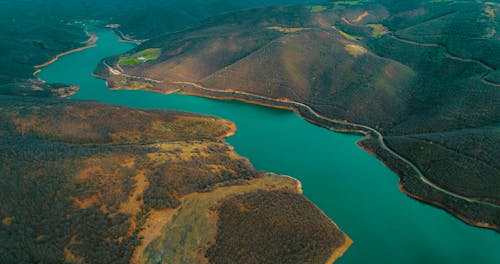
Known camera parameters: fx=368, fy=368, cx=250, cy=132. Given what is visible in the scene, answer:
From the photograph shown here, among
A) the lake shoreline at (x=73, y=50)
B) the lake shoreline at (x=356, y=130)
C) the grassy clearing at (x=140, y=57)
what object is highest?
the grassy clearing at (x=140, y=57)

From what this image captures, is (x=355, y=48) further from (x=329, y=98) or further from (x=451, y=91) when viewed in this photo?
(x=451, y=91)

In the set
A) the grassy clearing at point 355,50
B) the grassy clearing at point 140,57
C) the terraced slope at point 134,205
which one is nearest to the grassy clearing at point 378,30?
the grassy clearing at point 355,50

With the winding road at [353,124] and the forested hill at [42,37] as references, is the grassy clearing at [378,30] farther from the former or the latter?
the forested hill at [42,37]

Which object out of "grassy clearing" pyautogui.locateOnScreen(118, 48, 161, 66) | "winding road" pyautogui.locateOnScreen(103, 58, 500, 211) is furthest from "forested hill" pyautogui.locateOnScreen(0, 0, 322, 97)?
"winding road" pyautogui.locateOnScreen(103, 58, 500, 211)

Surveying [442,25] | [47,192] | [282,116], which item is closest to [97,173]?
[47,192]

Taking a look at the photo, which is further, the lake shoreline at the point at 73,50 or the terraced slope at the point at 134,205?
the lake shoreline at the point at 73,50

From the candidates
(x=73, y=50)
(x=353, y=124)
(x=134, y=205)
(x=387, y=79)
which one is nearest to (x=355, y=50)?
(x=387, y=79)
